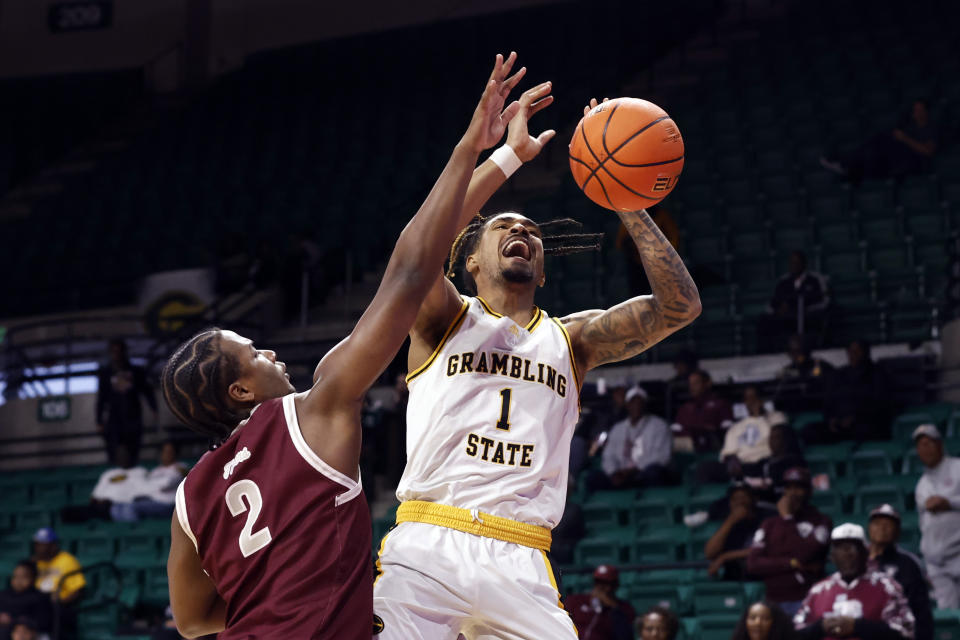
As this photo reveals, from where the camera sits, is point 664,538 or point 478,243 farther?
point 664,538

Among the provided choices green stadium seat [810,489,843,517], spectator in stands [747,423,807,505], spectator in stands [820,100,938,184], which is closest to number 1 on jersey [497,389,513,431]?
spectator in stands [747,423,807,505]

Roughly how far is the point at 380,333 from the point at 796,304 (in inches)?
404

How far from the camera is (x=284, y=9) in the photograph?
2262 cm

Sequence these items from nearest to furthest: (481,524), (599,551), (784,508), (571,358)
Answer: (481,524) < (571,358) < (784,508) < (599,551)

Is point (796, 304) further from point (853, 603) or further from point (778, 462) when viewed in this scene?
point (853, 603)

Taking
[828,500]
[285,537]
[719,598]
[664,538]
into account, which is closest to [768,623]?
[719,598]

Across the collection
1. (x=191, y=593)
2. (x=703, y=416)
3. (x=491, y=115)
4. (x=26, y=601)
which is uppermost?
(x=491, y=115)

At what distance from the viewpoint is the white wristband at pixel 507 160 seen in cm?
394

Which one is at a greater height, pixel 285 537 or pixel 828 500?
pixel 285 537

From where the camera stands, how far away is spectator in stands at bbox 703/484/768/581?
9664 millimetres

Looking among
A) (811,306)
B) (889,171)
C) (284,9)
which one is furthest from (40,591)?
(284,9)

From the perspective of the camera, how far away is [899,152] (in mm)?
14414

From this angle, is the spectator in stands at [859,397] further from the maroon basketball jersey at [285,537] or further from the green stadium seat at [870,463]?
the maroon basketball jersey at [285,537]

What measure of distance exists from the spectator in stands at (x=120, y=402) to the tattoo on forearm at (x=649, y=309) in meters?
10.0
